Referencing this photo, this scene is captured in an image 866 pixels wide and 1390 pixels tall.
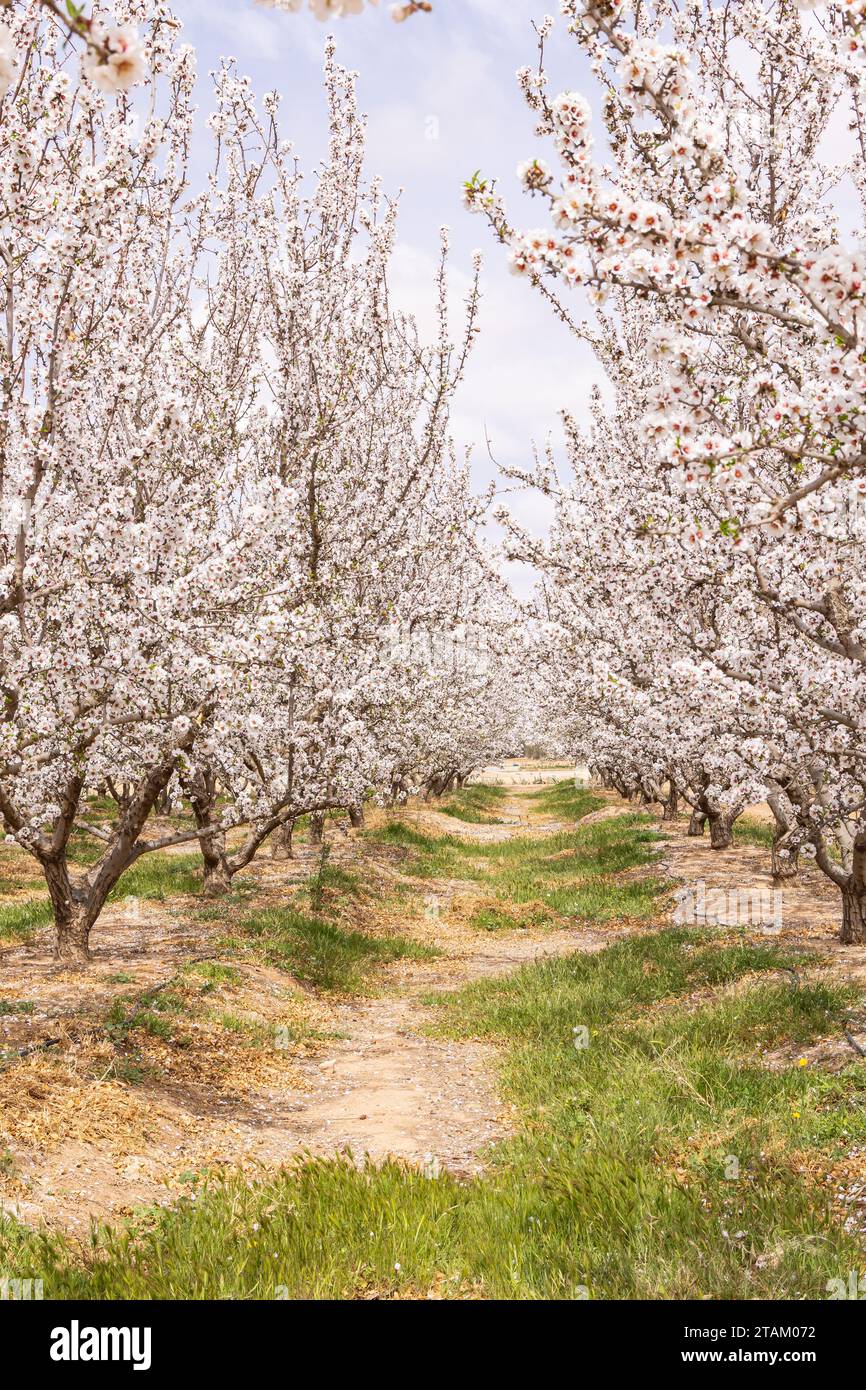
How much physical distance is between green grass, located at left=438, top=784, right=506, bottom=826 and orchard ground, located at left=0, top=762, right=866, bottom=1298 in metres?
21.5

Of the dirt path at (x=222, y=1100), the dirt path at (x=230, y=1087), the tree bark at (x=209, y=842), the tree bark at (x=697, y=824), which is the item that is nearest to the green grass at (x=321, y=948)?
the dirt path at (x=230, y=1087)

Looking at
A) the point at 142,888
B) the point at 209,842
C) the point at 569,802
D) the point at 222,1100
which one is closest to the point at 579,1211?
the point at 222,1100

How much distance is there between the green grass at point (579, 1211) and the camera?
188 inches

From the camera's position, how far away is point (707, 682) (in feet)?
27.9

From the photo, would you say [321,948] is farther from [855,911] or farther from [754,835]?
[754,835]

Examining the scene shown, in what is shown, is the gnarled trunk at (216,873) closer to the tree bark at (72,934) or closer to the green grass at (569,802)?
the tree bark at (72,934)

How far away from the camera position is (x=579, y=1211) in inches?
221

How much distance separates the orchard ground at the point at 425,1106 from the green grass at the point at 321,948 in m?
0.06

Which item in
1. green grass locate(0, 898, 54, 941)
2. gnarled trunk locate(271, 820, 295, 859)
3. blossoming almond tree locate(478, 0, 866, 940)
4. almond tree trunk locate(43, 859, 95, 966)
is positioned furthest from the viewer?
gnarled trunk locate(271, 820, 295, 859)

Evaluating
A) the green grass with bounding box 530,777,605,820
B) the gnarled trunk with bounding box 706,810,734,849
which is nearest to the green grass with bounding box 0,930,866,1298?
the gnarled trunk with bounding box 706,810,734,849

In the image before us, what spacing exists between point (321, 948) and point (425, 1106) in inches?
204

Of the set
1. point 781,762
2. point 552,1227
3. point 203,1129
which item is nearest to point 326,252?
point 781,762

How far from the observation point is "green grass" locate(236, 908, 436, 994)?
476 inches

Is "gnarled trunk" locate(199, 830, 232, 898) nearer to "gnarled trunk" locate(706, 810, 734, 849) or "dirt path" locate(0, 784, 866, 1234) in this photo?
"dirt path" locate(0, 784, 866, 1234)
